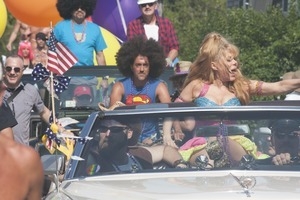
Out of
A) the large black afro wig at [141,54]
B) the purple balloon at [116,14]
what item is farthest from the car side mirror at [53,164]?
the purple balloon at [116,14]

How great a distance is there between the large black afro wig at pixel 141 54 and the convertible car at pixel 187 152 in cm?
266

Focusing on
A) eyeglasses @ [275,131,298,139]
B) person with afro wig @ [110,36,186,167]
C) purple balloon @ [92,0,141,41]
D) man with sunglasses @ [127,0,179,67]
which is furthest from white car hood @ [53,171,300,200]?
purple balloon @ [92,0,141,41]

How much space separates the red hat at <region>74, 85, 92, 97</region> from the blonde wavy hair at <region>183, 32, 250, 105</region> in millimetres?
3262

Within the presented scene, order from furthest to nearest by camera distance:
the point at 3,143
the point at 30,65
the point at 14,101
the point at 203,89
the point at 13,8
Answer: the point at 30,65 → the point at 13,8 → the point at 14,101 → the point at 203,89 → the point at 3,143

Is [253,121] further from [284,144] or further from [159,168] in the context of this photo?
[159,168]

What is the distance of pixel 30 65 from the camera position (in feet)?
50.5

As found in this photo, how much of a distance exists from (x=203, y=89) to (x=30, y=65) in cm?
764

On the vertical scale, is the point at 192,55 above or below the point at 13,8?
below

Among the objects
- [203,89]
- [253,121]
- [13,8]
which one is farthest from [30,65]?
[253,121]

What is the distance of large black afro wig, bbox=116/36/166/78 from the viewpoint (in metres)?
10.1

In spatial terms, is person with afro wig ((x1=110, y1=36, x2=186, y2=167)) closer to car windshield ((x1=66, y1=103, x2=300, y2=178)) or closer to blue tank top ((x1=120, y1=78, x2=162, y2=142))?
blue tank top ((x1=120, y1=78, x2=162, y2=142))

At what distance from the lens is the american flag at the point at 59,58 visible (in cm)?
955

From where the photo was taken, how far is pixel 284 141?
23.2ft

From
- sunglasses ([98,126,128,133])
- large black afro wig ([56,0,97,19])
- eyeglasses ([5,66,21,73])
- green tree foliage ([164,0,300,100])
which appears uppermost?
large black afro wig ([56,0,97,19])
